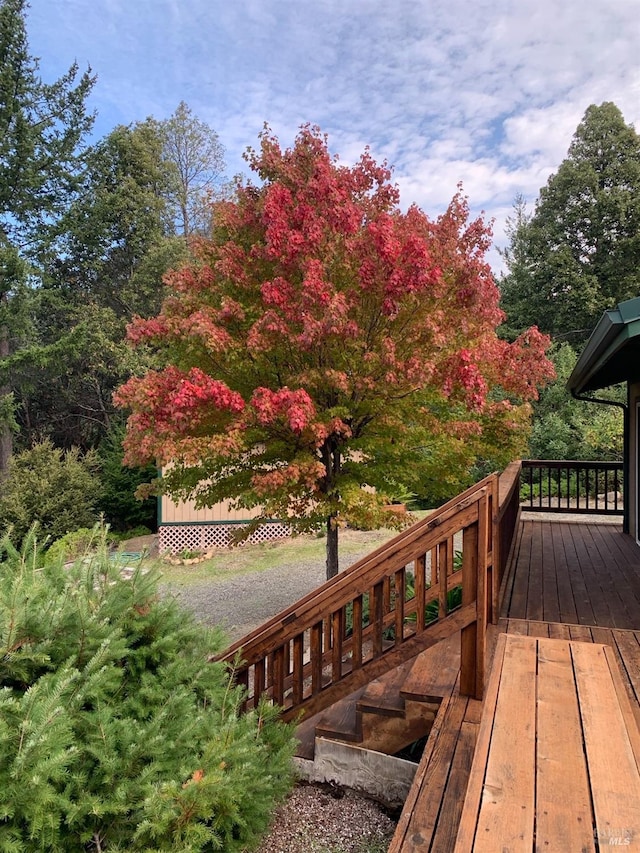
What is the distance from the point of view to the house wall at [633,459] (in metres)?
6.77

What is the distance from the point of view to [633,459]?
23.4ft

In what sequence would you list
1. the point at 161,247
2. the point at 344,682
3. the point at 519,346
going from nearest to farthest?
1. the point at 344,682
2. the point at 519,346
3. the point at 161,247

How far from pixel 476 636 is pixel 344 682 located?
0.79 meters

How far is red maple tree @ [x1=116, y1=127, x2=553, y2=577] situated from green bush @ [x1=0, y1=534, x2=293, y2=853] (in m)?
2.07

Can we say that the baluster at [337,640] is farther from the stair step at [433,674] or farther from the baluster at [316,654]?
the stair step at [433,674]

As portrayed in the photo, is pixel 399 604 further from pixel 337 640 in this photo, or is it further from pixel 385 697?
pixel 385 697

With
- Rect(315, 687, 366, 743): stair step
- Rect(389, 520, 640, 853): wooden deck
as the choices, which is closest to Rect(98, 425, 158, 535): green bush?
Rect(389, 520, 640, 853): wooden deck

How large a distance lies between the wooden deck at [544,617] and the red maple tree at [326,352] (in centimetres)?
137

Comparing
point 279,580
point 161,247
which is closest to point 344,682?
point 279,580

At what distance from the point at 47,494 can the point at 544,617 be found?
37.8ft

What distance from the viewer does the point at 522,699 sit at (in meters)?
2.12

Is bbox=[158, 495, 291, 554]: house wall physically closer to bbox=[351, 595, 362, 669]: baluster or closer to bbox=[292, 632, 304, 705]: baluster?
bbox=[292, 632, 304, 705]: baluster

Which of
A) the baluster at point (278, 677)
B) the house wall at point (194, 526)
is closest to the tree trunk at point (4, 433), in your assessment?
the house wall at point (194, 526)

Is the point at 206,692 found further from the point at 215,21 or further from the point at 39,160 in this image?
the point at 39,160
